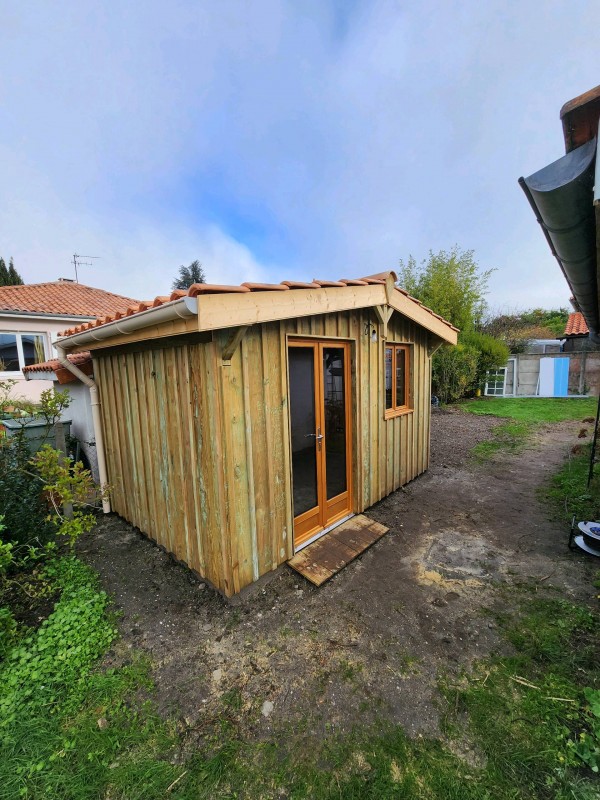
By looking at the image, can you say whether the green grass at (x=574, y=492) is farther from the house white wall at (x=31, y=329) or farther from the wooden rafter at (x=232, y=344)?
the house white wall at (x=31, y=329)

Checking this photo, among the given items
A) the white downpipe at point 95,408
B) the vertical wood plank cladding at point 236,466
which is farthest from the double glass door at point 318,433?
the white downpipe at point 95,408

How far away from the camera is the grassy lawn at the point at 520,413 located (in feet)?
27.3

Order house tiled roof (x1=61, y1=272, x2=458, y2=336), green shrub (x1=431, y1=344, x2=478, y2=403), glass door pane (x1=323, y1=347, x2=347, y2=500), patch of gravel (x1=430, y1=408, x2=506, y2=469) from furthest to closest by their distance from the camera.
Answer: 1. green shrub (x1=431, y1=344, x2=478, y2=403)
2. patch of gravel (x1=430, y1=408, x2=506, y2=469)
3. glass door pane (x1=323, y1=347, x2=347, y2=500)
4. house tiled roof (x1=61, y1=272, x2=458, y2=336)

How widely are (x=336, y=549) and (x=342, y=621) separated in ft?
3.17

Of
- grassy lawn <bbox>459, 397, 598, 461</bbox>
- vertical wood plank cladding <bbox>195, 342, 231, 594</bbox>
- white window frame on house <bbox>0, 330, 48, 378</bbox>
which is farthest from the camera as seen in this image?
white window frame on house <bbox>0, 330, 48, 378</bbox>

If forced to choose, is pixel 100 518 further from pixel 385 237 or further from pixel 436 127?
pixel 385 237

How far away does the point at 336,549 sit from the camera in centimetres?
372

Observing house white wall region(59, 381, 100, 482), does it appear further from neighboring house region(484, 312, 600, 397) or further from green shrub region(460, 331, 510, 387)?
neighboring house region(484, 312, 600, 397)

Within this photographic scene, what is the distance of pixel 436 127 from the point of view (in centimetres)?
831

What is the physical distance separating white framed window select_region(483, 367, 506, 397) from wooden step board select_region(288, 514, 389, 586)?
1487 cm

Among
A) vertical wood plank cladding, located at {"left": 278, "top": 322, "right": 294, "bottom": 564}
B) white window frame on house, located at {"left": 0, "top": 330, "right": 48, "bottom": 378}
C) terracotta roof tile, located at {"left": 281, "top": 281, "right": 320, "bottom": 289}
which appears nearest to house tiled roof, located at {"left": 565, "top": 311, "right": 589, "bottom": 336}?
terracotta roof tile, located at {"left": 281, "top": 281, "right": 320, "bottom": 289}

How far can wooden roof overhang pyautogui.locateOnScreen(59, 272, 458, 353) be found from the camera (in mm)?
2260

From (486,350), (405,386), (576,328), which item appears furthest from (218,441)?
(576,328)

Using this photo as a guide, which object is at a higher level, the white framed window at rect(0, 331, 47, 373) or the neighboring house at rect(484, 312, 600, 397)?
the white framed window at rect(0, 331, 47, 373)
